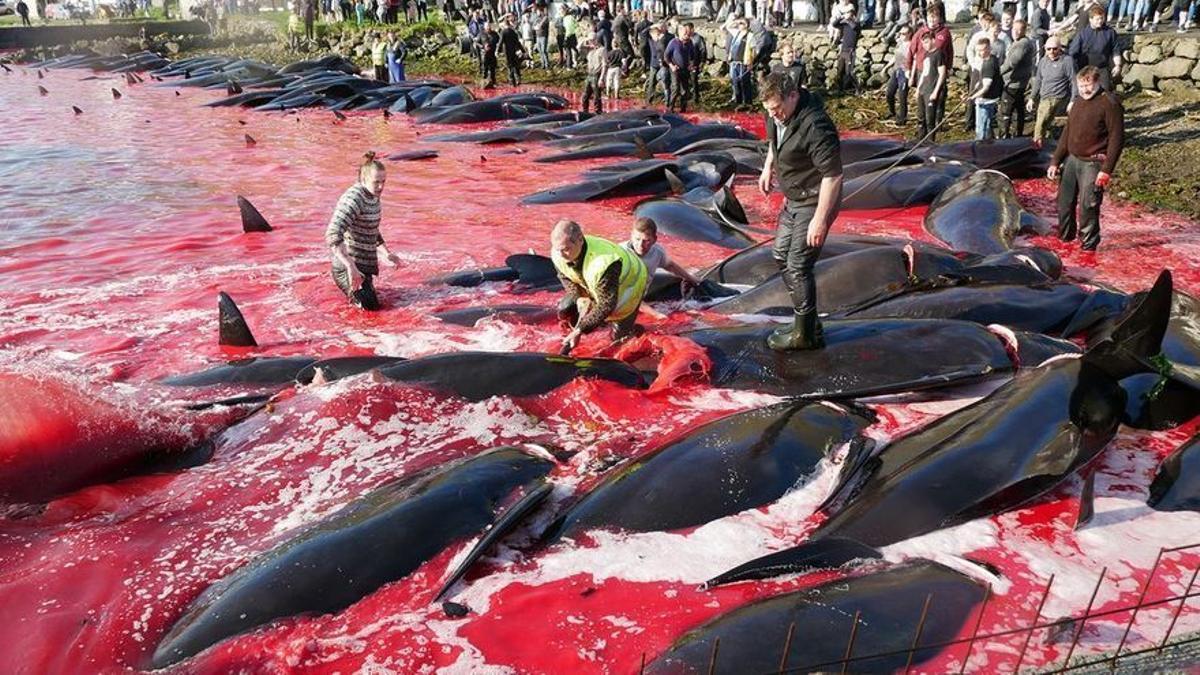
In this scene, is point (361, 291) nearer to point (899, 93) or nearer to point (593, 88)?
point (899, 93)

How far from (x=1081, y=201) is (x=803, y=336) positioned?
5.97 m

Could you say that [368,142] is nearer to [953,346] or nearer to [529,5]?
[529,5]

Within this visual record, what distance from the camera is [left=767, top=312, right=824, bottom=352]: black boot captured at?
24.4 ft

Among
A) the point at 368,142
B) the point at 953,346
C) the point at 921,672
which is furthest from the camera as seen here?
the point at 368,142

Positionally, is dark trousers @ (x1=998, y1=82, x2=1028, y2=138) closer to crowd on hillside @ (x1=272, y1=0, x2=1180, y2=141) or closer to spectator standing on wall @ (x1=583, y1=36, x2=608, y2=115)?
crowd on hillside @ (x1=272, y1=0, x2=1180, y2=141)

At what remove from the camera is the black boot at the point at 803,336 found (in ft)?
24.4

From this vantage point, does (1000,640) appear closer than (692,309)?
Yes

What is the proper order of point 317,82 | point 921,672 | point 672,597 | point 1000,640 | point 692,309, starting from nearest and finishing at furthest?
point 921,672
point 1000,640
point 672,597
point 692,309
point 317,82

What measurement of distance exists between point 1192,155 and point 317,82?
86.5 ft

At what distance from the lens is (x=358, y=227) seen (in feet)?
33.4

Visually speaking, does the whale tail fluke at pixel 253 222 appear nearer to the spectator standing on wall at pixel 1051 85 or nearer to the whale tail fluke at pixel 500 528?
the whale tail fluke at pixel 500 528

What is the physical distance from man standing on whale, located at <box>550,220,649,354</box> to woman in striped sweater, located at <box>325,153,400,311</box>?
115 inches

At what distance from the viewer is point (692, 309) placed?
9891mm

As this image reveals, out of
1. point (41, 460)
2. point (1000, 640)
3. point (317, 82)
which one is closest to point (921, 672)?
point (1000, 640)
